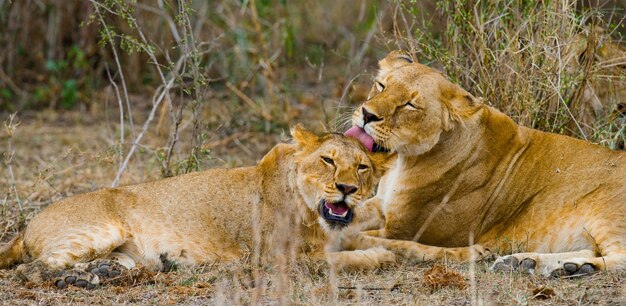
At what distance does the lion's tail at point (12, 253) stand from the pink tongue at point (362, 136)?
189 centimetres

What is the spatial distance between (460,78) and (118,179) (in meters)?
2.44

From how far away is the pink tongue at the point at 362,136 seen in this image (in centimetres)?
583

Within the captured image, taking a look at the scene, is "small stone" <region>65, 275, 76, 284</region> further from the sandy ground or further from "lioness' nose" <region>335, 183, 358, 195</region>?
"lioness' nose" <region>335, 183, 358, 195</region>

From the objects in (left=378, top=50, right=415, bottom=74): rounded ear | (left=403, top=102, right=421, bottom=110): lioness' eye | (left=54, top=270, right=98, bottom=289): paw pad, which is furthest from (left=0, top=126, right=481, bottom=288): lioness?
(left=378, top=50, right=415, bottom=74): rounded ear

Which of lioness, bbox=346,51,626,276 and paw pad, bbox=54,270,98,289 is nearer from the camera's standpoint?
paw pad, bbox=54,270,98,289

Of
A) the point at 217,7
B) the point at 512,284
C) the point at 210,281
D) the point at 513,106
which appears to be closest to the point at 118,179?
the point at 210,281

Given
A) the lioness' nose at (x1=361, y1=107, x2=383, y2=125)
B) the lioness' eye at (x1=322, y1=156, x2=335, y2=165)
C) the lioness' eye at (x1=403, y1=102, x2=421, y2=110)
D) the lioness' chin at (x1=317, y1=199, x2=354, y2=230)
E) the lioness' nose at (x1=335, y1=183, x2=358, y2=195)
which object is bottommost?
the lioness' chin at (x1=317, y1=199, x2=354, y2=230)

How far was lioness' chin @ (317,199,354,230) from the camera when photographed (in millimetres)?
5523

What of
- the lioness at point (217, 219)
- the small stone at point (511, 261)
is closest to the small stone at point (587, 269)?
the small stone at point (511, 261)

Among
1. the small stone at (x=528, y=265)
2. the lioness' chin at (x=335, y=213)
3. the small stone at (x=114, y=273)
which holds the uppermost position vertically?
the lioness' chin at (x=335, y=213)

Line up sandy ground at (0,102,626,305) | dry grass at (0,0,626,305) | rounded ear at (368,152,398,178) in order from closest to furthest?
1. sandy ground at (0,102,626,305)
2. dry grass at (0,0,626,305)
3. rounded ear at (368,152,398,178)

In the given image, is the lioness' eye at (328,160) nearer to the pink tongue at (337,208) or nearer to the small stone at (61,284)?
the pink tongue at (337,208)

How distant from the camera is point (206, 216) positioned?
19.8ft

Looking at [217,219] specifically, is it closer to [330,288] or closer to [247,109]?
[330,288]
